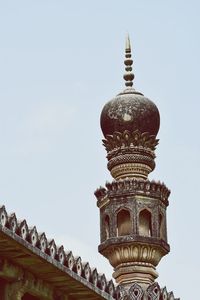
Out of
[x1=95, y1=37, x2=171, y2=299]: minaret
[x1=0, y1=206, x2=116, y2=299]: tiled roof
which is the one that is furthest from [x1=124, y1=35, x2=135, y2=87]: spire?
[x1=0, y1=206, x2=116, y2=299]: tiled roof

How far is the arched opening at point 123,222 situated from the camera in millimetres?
21594

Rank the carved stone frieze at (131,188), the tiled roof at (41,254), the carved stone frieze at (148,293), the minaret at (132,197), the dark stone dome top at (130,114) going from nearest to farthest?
1. the tiled roof at (41,254)
2. the carved stone frieze at (148,293)
3. the minaret at (132,197)
4. the carved stone frieze at (131,188)
5. the dark stone dome top at (130,114)

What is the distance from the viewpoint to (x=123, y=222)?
71.4ft

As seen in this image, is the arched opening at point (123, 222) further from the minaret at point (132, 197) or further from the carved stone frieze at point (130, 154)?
the carved stone frieze at point (130, 154)

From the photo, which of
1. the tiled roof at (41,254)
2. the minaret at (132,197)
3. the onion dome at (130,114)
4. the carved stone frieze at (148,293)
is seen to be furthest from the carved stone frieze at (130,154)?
the tiled roof at (41,254)

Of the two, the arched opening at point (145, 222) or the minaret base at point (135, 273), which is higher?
the arched opening at point (145, 222)

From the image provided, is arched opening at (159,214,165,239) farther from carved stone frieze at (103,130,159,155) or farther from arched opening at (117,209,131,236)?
carved stone frieze at (103,130,159,155)

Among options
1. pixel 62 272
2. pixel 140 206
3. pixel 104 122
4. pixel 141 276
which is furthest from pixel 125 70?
pixel 62 272

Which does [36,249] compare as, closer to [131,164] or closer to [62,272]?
[62,272]

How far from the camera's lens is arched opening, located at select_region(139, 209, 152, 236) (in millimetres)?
21672

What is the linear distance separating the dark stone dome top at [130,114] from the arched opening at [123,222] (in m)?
1.71

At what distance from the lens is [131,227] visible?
70.6ft

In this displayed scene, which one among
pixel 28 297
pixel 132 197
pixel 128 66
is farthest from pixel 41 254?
pixel 128 66

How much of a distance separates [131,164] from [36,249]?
9341mm
